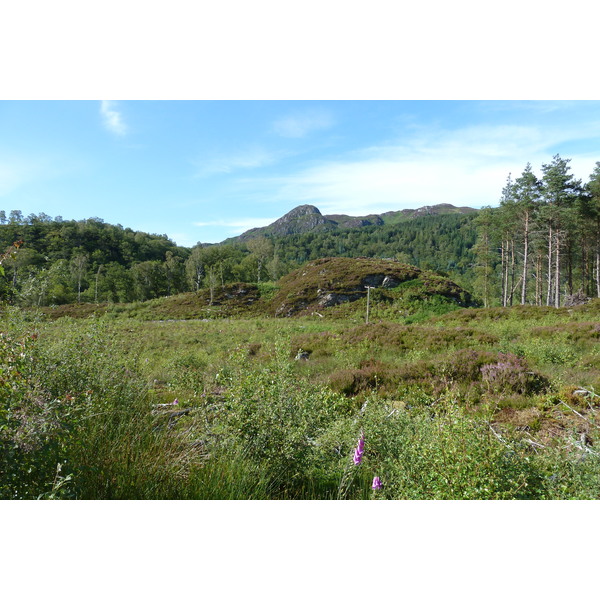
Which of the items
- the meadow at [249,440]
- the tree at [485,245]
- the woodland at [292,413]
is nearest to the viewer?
the meadow at [249,440]

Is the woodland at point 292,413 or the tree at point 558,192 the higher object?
the tree at point 558,192

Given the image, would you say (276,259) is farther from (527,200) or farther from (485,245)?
(527,200)

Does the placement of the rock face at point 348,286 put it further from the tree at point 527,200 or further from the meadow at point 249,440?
the meadow at point 249,440

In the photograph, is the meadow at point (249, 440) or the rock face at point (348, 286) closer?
the meadow at point (249, 440)

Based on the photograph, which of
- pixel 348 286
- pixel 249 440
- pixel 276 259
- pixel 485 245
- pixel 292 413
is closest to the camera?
pixel 249 440

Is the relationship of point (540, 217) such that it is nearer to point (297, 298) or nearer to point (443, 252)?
point (297, 298)

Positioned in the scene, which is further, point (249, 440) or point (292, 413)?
point (292, 413)

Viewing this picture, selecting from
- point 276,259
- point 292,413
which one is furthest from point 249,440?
point 276,259

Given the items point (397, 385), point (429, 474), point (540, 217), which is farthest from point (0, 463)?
point (540, 217)

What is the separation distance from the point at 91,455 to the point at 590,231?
4856cm

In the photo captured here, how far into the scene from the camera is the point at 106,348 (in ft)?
15.4

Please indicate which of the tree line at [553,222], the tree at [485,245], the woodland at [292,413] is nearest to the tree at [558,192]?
the tree line at [553,222]

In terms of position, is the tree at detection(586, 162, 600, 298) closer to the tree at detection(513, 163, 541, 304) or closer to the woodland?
the tree at detection(513, 163, 541, 304)

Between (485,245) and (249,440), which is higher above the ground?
(485,245)
